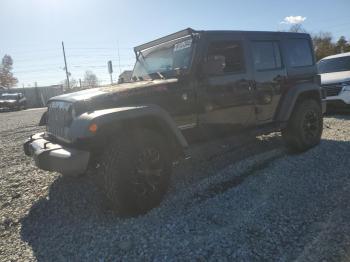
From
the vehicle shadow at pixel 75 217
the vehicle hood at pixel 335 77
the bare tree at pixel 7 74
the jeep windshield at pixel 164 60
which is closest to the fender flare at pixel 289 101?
the vehicle shadow at pixel 75 217

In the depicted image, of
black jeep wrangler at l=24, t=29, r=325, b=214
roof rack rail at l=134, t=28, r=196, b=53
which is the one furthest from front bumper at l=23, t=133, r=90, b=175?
roof rack rail at l=134, t=28, r=196, b=53

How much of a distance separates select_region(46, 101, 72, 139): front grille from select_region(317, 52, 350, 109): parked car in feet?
25.7

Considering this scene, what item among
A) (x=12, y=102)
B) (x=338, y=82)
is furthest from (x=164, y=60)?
(x=12, y=102)

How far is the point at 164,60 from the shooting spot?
4.71 metres

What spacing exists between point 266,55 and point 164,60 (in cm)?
169

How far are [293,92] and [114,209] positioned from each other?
3.58 m

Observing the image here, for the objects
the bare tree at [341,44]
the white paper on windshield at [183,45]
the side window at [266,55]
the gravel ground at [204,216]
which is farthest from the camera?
the bare tree at [341,44]

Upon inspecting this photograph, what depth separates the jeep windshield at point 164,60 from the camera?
438 centimetres

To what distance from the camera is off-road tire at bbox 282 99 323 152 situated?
5633mm

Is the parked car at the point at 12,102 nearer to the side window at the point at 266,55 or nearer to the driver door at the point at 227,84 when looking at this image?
the side window at the point at 266,55

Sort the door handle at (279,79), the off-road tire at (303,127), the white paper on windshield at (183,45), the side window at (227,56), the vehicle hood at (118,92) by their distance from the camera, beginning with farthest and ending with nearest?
the off-road tire at (303,127) → the door handle at (279,79) → the white paper on windshield at (183,45) → the side window at (227,56) → the vehicle hood at (118,92)

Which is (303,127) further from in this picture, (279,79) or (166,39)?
(166,39)

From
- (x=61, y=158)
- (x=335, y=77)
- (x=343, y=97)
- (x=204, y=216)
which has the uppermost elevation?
(x=335, y=77)

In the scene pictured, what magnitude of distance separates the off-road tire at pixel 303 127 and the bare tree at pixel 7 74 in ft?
232
